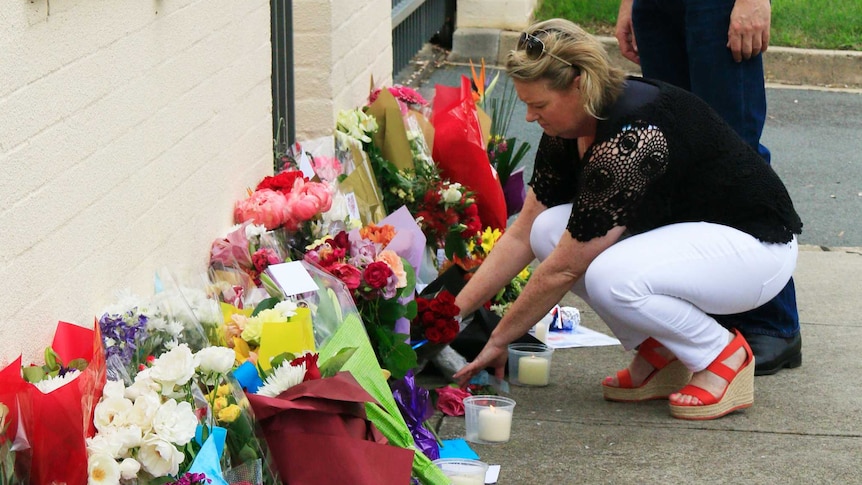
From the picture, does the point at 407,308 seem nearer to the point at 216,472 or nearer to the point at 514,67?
the point at 514,67

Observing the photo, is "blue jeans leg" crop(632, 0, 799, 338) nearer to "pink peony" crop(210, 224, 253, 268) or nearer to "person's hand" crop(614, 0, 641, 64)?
"person's hand" crop(614, 0, 641, 64)

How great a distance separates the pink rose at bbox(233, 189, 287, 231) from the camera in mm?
3631

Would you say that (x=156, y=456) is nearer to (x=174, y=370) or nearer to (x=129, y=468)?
(x=129, y=468)

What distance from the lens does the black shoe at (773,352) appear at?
4.09m

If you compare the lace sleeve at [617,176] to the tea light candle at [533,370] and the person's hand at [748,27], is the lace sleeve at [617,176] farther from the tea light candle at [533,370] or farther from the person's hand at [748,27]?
the person's hand at [748,27]

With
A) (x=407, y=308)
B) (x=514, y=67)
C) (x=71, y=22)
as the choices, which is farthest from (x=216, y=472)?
(x=514, y=67)

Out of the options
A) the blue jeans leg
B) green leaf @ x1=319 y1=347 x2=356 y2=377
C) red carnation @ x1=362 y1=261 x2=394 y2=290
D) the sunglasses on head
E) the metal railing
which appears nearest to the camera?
green leaf @ x1=319 y1=347 x2=356 y2=377

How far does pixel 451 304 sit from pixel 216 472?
55.2 inches

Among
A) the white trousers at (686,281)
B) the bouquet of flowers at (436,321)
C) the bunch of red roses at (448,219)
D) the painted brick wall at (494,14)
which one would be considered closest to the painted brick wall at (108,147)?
A: the bouquet of flowers at (436,321)

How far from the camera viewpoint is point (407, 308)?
3385 millimetres

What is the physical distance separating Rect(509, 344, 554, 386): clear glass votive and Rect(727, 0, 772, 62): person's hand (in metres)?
1.26

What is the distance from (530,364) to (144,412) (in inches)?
76.1

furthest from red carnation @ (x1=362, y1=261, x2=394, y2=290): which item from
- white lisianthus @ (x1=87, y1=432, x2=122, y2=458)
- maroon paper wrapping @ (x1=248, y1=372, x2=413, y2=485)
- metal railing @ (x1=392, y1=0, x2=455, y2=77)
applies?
metal railing @ (x1=392, y1=0, x2=455, y2=77)

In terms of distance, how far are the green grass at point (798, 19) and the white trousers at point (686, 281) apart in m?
7.31
